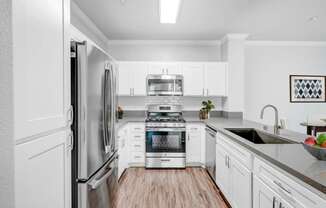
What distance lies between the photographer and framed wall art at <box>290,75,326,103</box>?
16.6ft

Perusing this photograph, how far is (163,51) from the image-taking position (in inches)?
195

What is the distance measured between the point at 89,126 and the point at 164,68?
300 centimetres

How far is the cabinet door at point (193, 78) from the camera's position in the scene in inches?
180

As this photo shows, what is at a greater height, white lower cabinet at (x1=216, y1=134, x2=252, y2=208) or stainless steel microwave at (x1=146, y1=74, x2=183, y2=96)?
stainless steel microwave at (x1=146, y1=74, x2=183, y2=96)

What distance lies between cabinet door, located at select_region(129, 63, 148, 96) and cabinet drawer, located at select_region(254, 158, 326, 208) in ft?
10.2

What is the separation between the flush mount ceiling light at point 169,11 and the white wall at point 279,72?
2.31 m

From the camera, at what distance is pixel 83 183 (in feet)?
5.61

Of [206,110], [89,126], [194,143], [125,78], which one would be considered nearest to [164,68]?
[125,78]

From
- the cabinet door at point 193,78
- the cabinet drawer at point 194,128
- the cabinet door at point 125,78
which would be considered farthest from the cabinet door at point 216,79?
the cabinet door at point 125,78

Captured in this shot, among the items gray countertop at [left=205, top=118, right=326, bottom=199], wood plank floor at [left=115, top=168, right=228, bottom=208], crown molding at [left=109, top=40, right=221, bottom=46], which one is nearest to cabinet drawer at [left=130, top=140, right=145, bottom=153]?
wood plank floor at [left=115, top=168, right=228, bottom=208]

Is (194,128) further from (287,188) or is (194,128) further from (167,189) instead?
(287,188)

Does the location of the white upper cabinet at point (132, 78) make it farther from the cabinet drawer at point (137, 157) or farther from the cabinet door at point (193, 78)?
the cabinet drawer at point (137, 157)

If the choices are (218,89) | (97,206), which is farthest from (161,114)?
(97,206)

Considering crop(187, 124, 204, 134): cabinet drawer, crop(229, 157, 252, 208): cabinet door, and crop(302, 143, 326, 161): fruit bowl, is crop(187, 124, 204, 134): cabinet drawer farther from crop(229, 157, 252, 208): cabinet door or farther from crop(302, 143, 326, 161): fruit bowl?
crop(302, 143, 326, 161): fruit bowl
